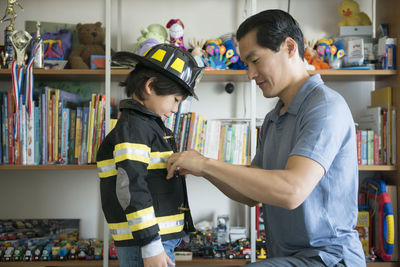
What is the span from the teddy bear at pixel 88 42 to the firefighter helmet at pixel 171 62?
0.83m

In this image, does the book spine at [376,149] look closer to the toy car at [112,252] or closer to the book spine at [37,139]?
the toy car at [112,252]

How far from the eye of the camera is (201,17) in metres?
2.45

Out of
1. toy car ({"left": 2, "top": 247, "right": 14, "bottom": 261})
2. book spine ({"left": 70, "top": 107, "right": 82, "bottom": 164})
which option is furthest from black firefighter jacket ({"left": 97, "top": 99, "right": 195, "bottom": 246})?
toy car ({"left": 2, "top": 247, "right": 14, "bottom": 261})

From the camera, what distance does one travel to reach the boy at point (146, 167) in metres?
1.24

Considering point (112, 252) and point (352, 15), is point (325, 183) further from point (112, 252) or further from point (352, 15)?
point (352, 15)

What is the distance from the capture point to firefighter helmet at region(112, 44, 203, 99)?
4.55ft

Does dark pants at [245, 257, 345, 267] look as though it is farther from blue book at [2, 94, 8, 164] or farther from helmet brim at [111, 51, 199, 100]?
blue book at [2, 94, 8, 164]

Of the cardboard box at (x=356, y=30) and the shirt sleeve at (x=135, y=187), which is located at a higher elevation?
the cardboard box at (x=356, y=30)

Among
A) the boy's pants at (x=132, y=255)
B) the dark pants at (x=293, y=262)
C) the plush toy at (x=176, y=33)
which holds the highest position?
the plush toy at (x=176, y=33)

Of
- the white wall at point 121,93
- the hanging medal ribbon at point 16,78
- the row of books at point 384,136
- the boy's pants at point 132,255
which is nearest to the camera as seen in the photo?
the boy's pants at point 132,255

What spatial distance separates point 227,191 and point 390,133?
1.15m

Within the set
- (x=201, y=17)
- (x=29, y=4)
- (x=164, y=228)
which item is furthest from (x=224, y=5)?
(x=164, y=228)

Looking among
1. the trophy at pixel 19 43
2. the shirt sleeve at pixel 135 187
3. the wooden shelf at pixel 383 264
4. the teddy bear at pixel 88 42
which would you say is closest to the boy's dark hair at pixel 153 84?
the shirt sleeve at pixel 135 187

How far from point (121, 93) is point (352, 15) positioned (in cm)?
137
